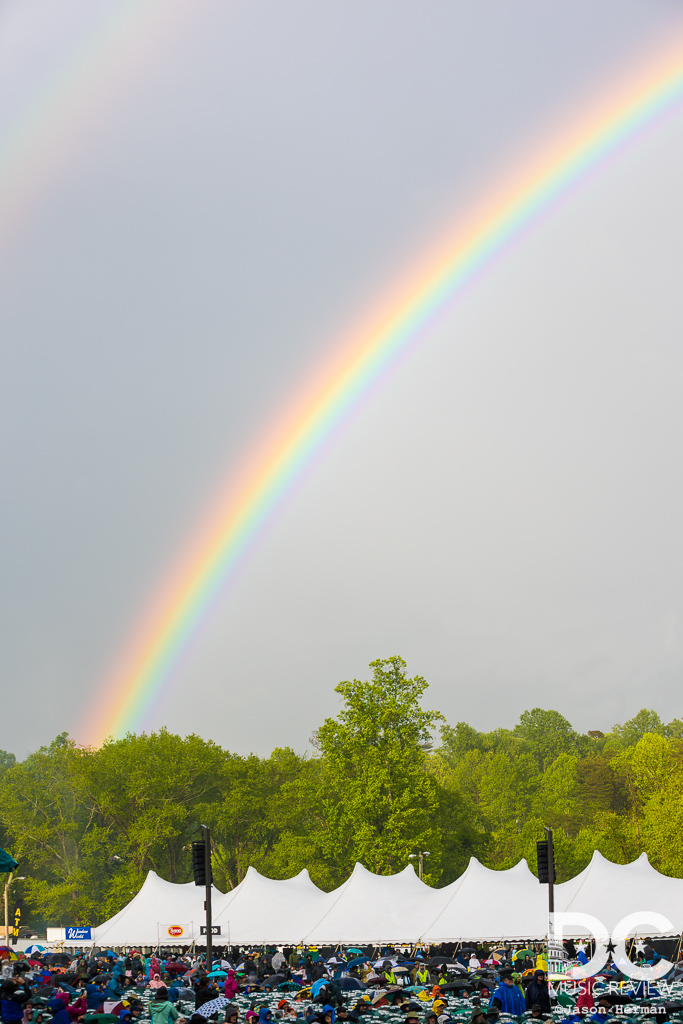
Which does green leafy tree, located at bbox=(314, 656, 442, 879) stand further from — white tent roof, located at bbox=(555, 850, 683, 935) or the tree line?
white tent roof, located at bbox=(555, 850, 683, 935)

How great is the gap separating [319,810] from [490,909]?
34644 mm

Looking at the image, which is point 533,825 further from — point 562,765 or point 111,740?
point 111,740

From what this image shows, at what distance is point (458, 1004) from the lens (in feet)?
95.3

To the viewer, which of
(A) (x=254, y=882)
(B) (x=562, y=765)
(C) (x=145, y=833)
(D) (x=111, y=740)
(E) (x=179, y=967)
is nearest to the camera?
(E) (x=179, y=967)

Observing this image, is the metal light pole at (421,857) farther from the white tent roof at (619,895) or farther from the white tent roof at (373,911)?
the white tent roof at (619,895)

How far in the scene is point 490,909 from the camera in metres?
43.5

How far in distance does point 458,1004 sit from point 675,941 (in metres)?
18.0

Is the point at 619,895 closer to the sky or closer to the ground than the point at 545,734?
Answer: closer to the ground

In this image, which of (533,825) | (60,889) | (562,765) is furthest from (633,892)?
(562,765)

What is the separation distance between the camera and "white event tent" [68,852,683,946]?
41969mm

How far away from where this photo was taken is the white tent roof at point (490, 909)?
42.0 meters

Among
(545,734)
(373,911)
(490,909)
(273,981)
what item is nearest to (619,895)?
(490,909)

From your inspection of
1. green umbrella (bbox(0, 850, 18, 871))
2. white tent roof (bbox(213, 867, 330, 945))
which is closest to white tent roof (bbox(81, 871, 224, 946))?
white tent roof (bbox(213, 867, 330, 945))

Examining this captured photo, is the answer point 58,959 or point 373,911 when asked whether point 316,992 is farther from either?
point 58,959
